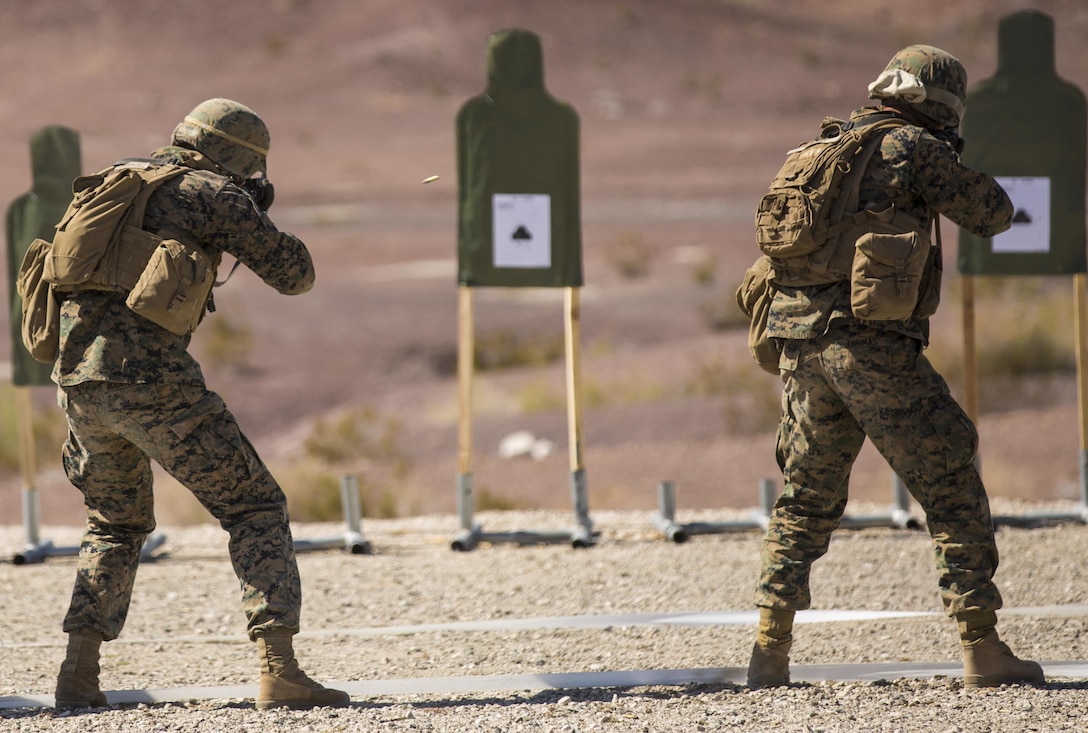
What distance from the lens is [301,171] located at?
33.1 meters

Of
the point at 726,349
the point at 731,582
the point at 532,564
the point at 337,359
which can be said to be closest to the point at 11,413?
the point at 337,359

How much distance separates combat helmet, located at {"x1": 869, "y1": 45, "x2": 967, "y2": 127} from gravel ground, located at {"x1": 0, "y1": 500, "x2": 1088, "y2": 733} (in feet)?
5.64

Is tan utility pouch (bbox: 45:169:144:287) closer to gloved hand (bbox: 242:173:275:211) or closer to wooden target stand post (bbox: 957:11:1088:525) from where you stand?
gloved hand (bbox: 242:173:275:211)

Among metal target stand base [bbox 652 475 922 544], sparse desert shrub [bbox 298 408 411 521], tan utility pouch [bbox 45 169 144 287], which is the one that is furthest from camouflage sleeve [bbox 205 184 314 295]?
sparse desert shrub [bbox 298 408 411 521]

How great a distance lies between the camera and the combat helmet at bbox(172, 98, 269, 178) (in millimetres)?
3885

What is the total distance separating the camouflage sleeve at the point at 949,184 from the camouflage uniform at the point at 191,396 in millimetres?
1807

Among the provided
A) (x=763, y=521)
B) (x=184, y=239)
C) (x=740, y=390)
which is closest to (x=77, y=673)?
(x=184, y=239)

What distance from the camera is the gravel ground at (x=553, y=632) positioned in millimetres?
3729

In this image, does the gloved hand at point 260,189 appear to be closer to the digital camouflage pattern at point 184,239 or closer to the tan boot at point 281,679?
the digital camouflage pattern at point 184,239

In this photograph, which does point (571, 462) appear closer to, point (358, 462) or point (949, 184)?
point (949, 184)

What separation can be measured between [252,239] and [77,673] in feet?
4.69

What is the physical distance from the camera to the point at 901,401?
12.3 feet

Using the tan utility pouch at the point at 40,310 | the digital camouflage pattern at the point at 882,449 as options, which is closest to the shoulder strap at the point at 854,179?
the digital camouflage pattern at the point at 882,449

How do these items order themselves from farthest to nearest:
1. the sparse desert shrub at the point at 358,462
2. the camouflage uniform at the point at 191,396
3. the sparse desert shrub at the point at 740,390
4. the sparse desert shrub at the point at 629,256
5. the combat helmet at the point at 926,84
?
1. the sparse desert shrub at the point at 629,256
2. the sparse desert shrub at the point at 740,390
3. the sparse desert shrub at the point at 358,462
4. the combat helmet at the point at 926,84
5. the camouflage uniform at the point at 191,396
